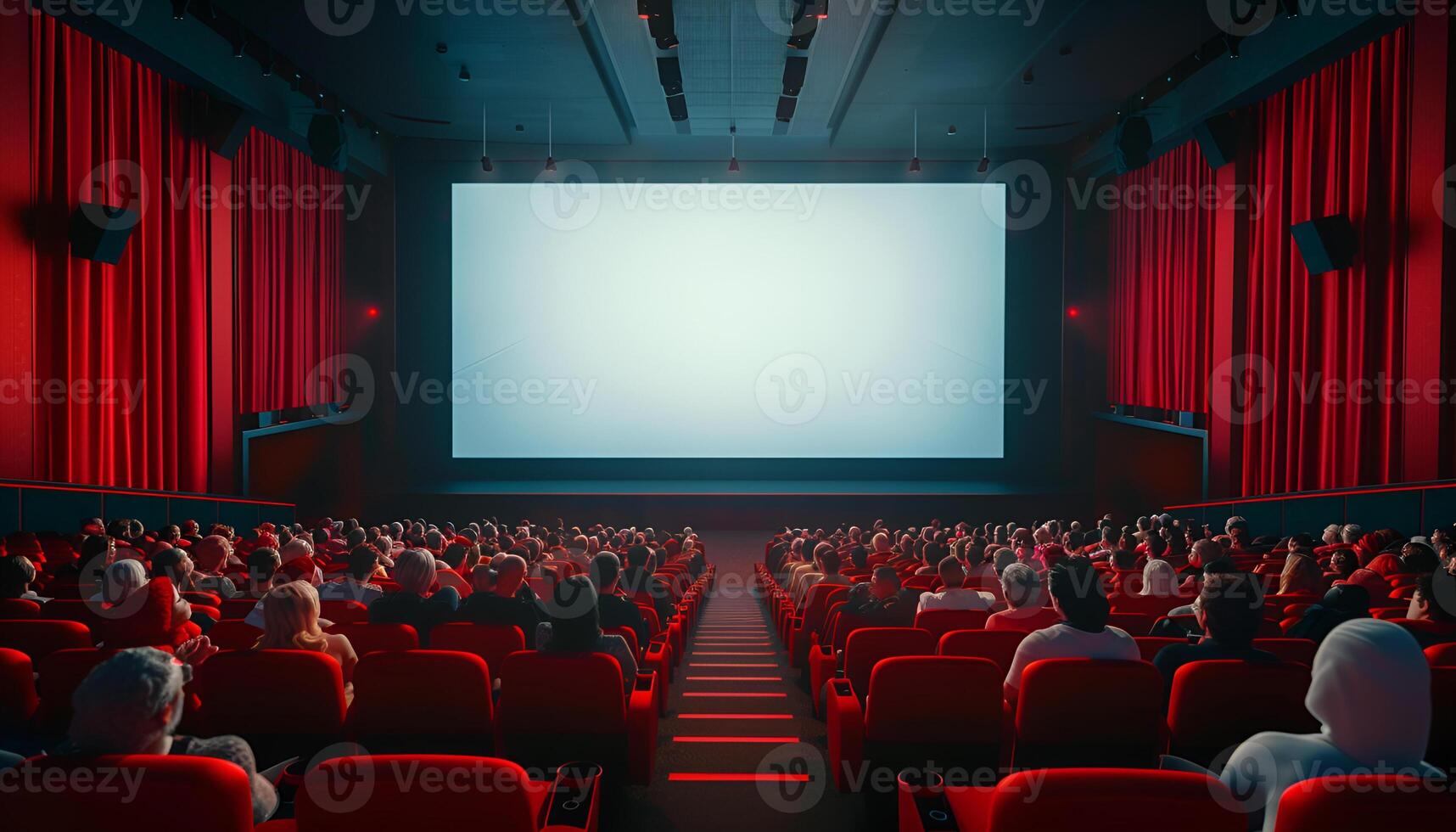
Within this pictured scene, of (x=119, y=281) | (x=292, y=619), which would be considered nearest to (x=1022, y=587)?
(x=292, y=619)

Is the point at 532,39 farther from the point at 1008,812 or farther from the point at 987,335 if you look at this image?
the point at 1008,812

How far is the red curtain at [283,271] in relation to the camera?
38.1ft

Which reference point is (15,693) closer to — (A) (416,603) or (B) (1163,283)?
(A) (416,603)

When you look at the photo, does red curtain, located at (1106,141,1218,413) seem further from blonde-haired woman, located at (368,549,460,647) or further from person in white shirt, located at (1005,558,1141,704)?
blonde-haired woman, located at (368,549,460,647)

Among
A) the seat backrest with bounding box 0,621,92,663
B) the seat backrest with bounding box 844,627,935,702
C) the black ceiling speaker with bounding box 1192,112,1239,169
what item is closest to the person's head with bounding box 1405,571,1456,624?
the seat backrest with bounding box 844,627,935,702

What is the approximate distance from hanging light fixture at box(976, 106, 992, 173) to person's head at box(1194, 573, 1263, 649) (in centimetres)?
1108

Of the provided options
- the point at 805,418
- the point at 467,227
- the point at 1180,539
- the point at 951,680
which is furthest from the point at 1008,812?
the point at 467,227

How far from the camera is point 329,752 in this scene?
2.49 metres

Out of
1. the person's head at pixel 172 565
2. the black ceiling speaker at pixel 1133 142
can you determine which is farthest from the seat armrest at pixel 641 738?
the black ceiling speaker at pixel 1133 142

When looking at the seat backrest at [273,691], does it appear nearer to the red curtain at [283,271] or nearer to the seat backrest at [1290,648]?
the seat backrest at [1290,648]

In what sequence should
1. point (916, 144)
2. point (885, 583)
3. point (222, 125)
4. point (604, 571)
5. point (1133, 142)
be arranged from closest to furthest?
point (885, 583)
point (604, 571)
point (222, 125)
point (1133, 142)
point (916, 144)

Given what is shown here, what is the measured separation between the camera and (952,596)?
4.28m

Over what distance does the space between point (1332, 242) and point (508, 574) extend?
28.1 feet

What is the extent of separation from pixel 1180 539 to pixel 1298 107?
5571 millimetres
